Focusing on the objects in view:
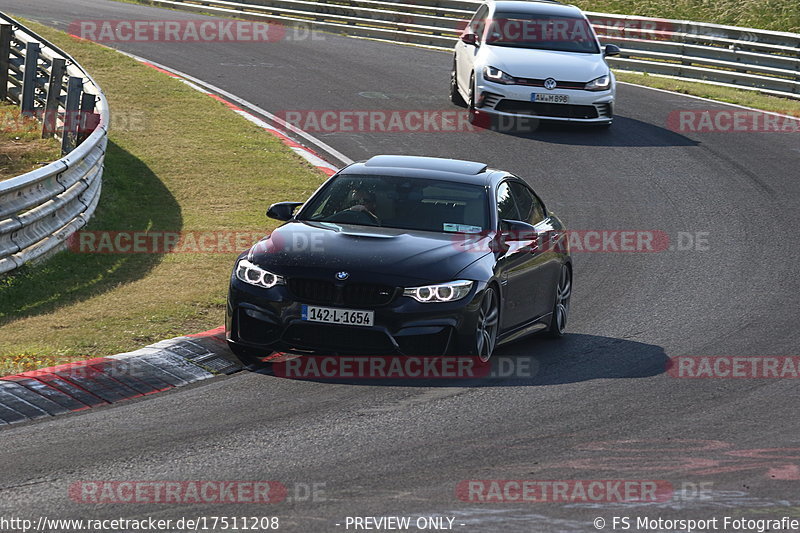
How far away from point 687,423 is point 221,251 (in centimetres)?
656

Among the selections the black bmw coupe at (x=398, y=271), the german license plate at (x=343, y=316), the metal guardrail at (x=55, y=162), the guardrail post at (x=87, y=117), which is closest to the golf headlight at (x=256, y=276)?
the black bmw coupe at (x=398, y=271)

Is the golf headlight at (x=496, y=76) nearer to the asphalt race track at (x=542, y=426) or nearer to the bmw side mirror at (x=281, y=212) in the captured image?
the asphalt race track at (x=542, y=426)

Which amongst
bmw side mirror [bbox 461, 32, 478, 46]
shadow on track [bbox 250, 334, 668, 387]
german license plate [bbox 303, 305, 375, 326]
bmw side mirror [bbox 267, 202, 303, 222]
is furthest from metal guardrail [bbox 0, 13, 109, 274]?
bmw side mirror [bbox 461, 32, 478, 46]

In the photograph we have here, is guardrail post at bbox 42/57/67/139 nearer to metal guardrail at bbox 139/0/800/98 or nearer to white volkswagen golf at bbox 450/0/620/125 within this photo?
white volkswagen golf at bbox 450/0/620/125

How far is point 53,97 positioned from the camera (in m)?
18.0

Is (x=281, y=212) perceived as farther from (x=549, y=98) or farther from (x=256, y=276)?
(x=549, y=98)

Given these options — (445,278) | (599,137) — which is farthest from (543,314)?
(599,137)

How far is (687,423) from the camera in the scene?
8336 millimetres

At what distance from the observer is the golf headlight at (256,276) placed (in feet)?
31.0

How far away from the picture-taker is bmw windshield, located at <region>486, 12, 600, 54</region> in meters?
21.8

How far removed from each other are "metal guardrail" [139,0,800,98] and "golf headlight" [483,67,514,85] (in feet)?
26.7

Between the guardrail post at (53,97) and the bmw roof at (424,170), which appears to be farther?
the guardrail post at (53,97)

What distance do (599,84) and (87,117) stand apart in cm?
839

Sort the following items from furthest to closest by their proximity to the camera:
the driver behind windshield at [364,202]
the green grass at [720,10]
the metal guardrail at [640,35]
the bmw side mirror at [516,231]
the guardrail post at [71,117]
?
the green grass at [720,10] < the metal guardrail at [640,35] < the guardrail post at [71,117] < the driver behind windshield at [364,202] < the bmw side mirror at [516,231]
